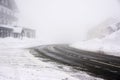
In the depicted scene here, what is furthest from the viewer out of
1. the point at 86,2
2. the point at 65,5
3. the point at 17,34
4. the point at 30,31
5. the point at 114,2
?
the point at 65,5

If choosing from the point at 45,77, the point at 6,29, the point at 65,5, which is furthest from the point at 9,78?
the point at 65,5

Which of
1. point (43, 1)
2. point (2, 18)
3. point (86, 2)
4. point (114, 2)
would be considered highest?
point (43, 1)

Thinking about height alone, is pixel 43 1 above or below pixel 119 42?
above

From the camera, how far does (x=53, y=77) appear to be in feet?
23.7

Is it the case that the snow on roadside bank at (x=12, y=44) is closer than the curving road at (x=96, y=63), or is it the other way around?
the curving road at (x=96, y=63)

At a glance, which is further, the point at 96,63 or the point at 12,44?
the point at 12,44

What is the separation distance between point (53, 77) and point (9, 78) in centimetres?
167

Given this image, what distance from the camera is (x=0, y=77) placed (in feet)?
22.8

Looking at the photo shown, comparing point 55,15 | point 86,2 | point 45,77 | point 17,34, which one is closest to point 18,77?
point 45,77

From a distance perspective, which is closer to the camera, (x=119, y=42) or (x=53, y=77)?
(x=53, y=77)

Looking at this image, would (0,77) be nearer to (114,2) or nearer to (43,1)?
(114,2)

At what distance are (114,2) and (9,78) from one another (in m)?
76.9

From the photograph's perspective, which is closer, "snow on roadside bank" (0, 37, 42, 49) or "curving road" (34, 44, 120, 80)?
"curving road" (34, 44, 120, 80)

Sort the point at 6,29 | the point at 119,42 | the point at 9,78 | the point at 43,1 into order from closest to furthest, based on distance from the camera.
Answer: the point at 9,78 → the point at 119,42 → the point at 6,29 → the point at 43,1
